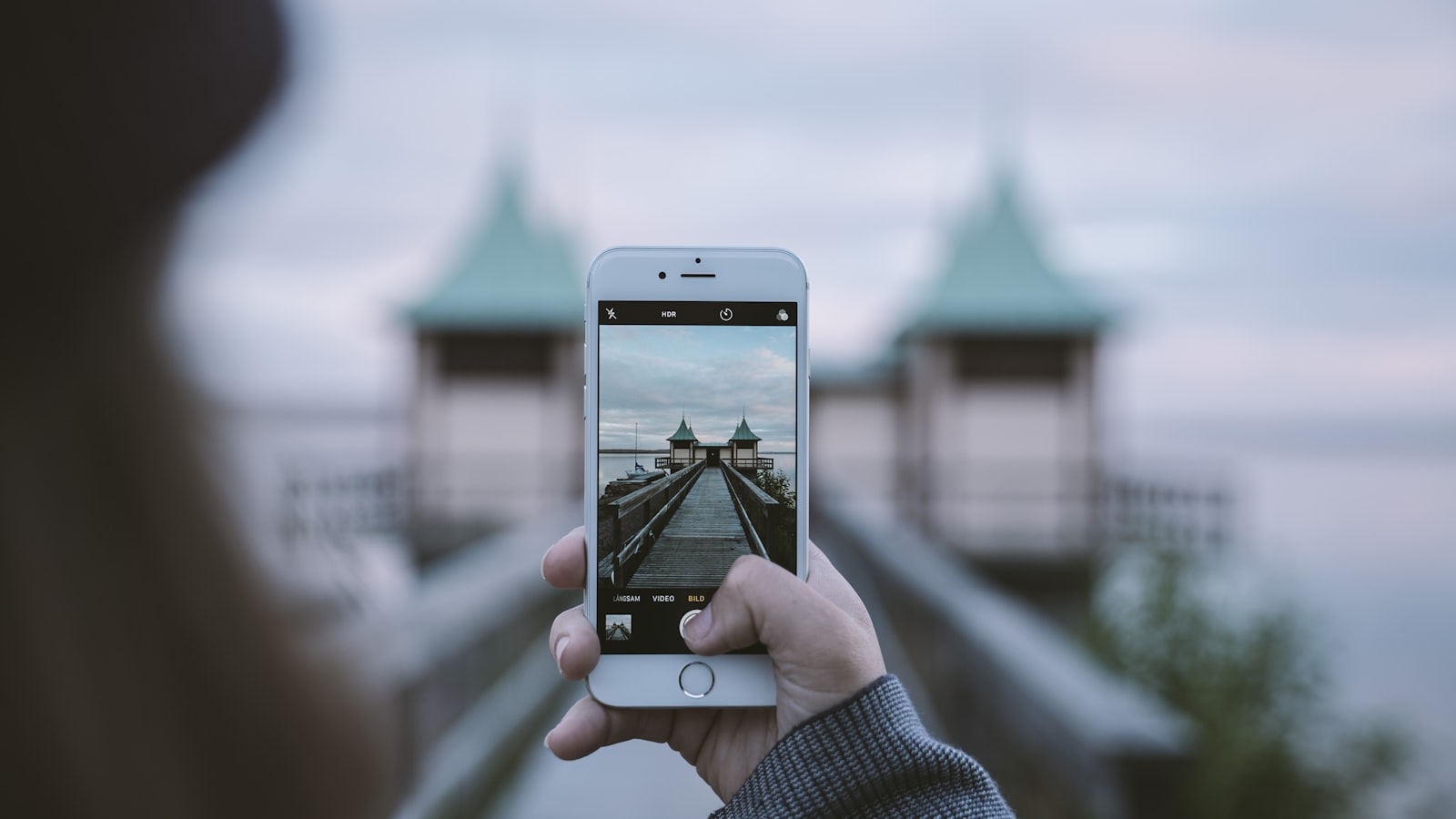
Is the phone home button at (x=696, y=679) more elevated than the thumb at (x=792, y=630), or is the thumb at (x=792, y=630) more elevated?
the thumb at (x=792, y=630)

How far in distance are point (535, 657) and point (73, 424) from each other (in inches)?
157

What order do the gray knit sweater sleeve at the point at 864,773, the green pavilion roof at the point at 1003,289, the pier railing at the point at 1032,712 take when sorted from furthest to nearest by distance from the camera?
the green pavilion roof at the point at 1003,289, the pier railing at the point at 1032,712, the gray knit sweater sleeve at the point at 864,773

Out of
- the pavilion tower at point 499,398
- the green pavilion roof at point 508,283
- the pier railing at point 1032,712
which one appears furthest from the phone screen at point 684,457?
the pavilion tower at point 499,398

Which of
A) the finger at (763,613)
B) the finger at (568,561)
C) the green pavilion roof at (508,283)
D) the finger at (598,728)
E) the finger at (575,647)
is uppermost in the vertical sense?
the green pavilion roof at (508,283)

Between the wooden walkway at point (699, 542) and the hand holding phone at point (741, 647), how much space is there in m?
0.04

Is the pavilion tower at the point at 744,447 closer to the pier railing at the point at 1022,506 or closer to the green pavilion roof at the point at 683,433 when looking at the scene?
the green pavilion roof at the point at 683,433

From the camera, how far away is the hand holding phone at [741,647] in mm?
853

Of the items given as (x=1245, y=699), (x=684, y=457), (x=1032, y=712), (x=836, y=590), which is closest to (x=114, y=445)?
(x=684, y=457)

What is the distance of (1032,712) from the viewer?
2414mm

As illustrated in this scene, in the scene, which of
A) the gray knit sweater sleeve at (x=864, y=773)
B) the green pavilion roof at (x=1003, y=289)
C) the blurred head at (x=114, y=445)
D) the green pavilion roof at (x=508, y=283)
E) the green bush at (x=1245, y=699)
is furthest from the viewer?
the green pavilion roof at (x=1003, y=289)

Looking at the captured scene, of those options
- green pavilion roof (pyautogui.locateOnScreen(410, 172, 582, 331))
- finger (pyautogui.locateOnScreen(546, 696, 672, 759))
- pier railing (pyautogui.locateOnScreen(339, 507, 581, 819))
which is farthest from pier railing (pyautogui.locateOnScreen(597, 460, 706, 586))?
green pavilion roof (pyautogui.locateOnScreen(410, 172, 582, 331))

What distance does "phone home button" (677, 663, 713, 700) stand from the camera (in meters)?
0.93

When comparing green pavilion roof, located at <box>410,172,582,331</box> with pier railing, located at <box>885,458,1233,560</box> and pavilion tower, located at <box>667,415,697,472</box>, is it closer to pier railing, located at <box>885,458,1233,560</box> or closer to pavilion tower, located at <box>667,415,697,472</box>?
pier railing, located at <box>885,458,1233,560</box>

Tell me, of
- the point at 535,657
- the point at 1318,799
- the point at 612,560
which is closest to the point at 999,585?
the point at 1318,799
